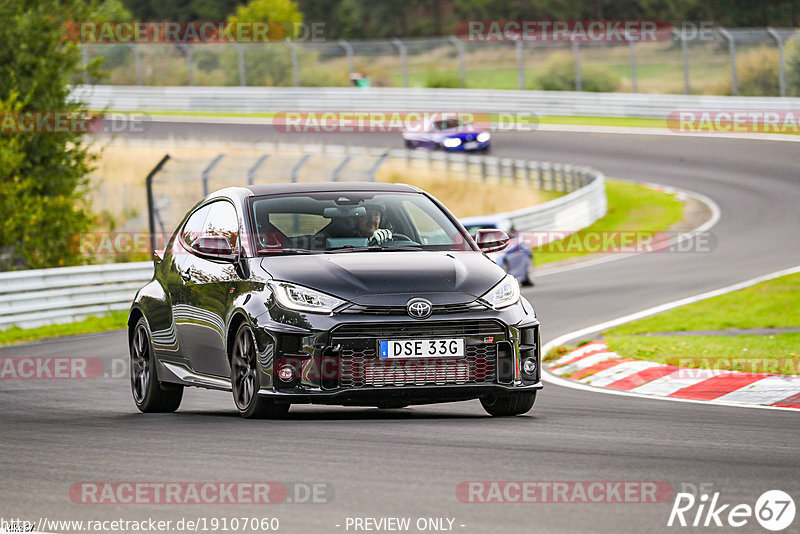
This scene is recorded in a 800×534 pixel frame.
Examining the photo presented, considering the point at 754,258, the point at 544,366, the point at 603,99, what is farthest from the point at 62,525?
the point at 603,99

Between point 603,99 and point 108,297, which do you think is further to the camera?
point 603,99

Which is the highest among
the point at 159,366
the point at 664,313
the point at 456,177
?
the point at 159,366

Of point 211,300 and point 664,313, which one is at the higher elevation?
point 211,300

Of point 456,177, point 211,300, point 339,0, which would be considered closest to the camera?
point 211,300

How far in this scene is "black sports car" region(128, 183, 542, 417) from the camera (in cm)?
821

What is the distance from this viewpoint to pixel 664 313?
1794cm

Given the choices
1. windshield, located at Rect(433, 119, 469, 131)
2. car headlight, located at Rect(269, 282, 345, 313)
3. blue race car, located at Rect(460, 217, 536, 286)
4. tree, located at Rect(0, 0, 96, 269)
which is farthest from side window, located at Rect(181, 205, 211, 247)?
windshield, located at Rect(433, 119, 469, 131)

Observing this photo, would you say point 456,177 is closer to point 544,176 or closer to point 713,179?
point 544,176

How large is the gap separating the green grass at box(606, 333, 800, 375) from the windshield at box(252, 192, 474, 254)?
3637 mm

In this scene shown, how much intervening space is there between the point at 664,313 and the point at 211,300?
32.6 feet
